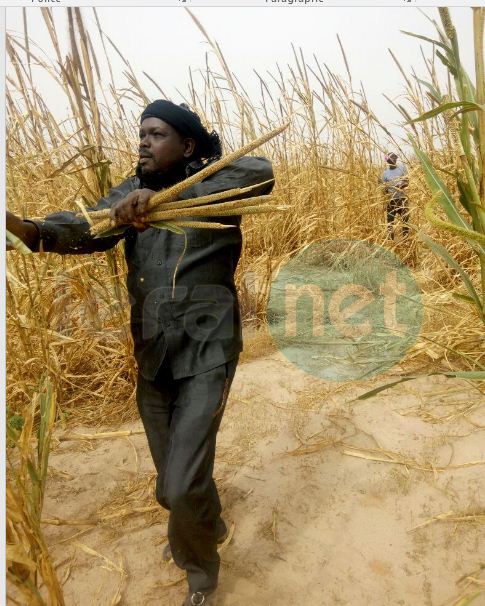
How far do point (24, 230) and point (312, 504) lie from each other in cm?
126

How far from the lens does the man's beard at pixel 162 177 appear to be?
56.2 inches

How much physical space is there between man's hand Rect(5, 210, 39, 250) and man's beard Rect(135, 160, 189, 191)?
1.20 ft

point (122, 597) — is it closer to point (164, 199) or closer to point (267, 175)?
point (164, 199)

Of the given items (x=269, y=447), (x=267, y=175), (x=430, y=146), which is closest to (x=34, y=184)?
(x=267, y=175)

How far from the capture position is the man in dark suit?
1.24m

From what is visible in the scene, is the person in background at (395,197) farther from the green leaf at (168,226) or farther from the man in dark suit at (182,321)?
the green leaf at (168,226)

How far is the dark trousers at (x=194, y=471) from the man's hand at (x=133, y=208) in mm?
473

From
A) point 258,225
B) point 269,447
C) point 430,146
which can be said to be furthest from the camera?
point 258,225

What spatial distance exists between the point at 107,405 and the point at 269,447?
0.79 m

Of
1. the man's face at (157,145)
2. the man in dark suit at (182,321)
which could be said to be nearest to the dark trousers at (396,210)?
the man in dark suit at (182,321)

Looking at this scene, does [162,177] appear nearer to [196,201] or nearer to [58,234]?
[58,234]

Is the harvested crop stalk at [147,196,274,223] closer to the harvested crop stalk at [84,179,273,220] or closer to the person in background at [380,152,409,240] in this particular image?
the harvested crop stalk at [84,179,273,220]

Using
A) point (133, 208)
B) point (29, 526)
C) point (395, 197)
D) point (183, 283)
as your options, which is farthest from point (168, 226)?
point (395, 197)

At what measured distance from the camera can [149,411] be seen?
4.67 ft
